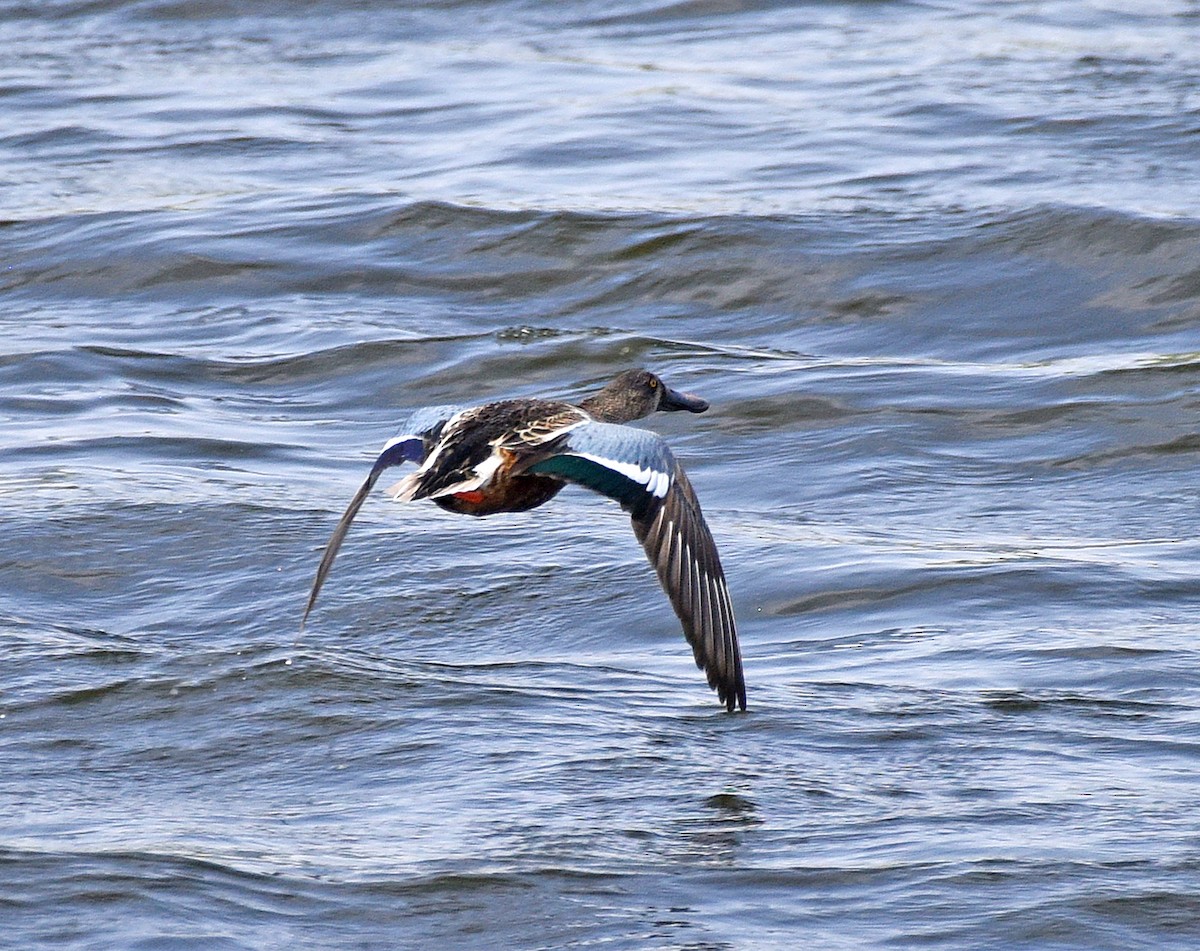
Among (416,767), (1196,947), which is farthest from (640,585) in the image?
(1196,947)

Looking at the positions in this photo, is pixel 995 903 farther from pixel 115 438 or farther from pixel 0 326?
pixel 0 326

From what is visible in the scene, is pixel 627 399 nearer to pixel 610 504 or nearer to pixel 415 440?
pixel 610 504

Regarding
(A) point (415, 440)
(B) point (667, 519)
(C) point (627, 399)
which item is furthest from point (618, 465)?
(C) point (627, 399)

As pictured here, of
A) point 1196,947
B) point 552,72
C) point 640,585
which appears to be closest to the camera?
point 1196,947

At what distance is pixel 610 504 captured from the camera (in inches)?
321

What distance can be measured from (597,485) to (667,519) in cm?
21

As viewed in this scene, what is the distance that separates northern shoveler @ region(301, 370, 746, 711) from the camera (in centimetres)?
548

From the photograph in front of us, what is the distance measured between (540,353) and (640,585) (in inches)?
137

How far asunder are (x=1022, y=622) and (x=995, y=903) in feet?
6.81

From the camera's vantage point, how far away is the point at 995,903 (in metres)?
4.64

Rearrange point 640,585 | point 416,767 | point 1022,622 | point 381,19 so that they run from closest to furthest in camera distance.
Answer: point 416,767, point 1022,622, point 640,585, point 381,19

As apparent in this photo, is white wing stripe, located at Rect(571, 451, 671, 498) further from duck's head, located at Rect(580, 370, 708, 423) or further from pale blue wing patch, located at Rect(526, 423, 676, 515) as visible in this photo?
duck's head, located at Rect(580, 370, 708, 423)

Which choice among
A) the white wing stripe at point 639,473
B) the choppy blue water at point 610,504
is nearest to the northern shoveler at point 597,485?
the white wing stripe at point 639,473

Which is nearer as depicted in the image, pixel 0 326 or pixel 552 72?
pixel 0 326
